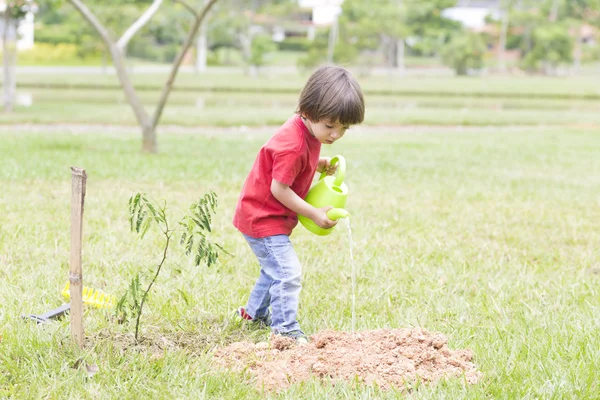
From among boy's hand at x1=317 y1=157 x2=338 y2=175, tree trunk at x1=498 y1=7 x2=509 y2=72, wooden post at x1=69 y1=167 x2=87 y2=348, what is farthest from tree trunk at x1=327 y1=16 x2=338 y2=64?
wooden post at x1=69 y1=167 x2=87 y2=348

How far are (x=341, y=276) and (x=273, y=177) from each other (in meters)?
1.24

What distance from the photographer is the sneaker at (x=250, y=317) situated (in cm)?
325

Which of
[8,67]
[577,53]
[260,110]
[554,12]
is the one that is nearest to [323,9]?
[554,12]

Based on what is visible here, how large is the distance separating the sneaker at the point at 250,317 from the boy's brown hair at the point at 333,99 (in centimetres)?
88

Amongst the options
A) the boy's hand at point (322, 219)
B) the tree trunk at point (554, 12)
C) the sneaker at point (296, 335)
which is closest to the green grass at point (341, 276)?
the sneaker at point (296, 335)

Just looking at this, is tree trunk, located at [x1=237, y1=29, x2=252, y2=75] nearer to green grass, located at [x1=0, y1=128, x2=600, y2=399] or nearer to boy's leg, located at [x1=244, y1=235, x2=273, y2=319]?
green grass, located at [x1=0, y1=128, x2=600, y2=399]

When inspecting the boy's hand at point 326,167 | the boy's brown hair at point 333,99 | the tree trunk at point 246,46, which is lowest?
the boy's hand at point 326,167

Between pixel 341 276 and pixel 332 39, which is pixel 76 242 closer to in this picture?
pixel 341 276

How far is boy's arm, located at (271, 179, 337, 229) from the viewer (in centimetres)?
290

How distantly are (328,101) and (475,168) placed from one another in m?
5.94

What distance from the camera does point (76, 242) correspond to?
253 centimetres

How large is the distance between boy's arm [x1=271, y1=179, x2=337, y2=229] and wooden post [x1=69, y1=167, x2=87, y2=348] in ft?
2.37

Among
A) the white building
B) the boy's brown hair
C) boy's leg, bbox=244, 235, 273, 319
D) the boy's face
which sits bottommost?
boy's leg, bbox=244, 235, 273, 319

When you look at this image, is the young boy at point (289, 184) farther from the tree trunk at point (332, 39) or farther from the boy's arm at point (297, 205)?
the tree trunk at point (332, 39)
